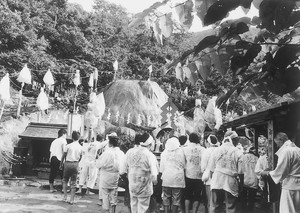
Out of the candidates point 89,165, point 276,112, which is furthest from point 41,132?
point 276,112

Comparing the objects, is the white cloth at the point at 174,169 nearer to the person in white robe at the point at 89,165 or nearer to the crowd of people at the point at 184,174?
the crowd of people at the point at 184,174

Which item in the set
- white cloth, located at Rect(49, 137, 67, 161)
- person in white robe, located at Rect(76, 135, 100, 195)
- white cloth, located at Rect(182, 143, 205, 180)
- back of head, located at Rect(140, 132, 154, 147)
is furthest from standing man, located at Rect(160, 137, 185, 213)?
white cloth, located at Rect(49, 137, 67, 161)

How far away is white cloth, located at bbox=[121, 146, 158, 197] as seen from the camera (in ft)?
19.9

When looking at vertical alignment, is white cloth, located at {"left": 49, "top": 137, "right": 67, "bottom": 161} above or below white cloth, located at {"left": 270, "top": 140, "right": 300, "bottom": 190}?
above

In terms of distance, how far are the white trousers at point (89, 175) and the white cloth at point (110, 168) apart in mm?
2676

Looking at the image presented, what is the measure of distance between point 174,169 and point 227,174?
1150 mm

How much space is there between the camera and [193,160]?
6.86m

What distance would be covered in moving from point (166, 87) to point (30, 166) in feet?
61.0

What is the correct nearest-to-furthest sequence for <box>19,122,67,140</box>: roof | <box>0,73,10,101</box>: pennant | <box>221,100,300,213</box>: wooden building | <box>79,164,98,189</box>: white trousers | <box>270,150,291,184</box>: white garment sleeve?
1. <box>270,150,291,184</box>: white garment sleeve
2. <box>221,100,300,213</box>: wooden building
3. <box>79,164,98,189</box>: white trousers
4. <box>19,122,67,140</box>: roof
5. <box>0,73,10,101</box>: pennant

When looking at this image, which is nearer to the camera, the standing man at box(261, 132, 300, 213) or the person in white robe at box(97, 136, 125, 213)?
the standing man at box(261, 132, 300, 213)

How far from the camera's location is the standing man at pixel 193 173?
6840 mm

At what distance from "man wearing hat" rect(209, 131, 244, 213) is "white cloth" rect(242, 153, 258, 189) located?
0.71 m

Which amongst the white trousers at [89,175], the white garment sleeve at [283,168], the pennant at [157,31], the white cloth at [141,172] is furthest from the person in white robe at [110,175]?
the pennant at [157,31]

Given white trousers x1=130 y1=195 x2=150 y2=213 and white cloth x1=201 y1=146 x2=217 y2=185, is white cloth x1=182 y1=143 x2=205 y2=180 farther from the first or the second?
white trousers x1=130 y1=195 x2=150 y2=213
